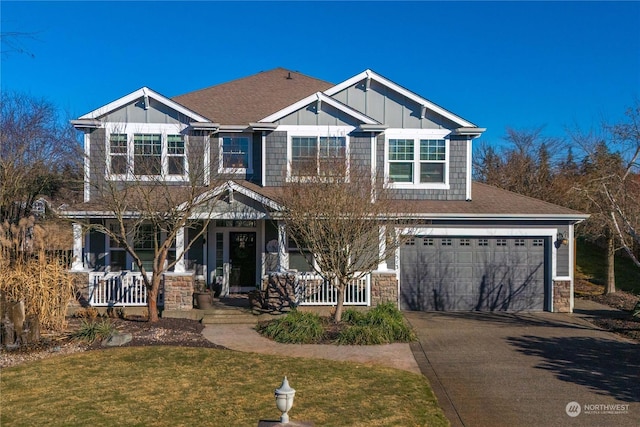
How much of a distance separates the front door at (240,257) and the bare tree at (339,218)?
3740 mm

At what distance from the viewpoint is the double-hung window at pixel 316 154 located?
490 inches

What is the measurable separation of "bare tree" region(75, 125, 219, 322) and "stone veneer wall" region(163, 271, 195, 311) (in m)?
0.41

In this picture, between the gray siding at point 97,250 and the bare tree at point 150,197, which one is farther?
the gray siding at point 97,250

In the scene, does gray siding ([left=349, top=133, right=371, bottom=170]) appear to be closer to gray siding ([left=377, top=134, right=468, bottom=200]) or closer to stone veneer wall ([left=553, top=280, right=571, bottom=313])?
gray siding ([left=377, top=134, right=468, bottom=200])

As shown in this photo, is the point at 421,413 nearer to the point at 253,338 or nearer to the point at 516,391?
the point at 516,391

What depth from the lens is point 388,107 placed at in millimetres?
15844

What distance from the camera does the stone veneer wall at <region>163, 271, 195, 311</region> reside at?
13531 mm

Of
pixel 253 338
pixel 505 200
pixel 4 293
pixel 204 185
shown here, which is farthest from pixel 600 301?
pixel 4 293

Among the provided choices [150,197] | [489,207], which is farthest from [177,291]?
[489,207]

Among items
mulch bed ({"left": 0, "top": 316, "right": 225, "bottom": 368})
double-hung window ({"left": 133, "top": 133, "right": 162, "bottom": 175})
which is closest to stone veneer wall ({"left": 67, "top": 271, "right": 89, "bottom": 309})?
mulch bed ({"left": 0, "top": 316, "right": 225, "bottom": 368})

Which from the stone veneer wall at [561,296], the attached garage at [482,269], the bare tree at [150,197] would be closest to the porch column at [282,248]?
the bare tree at [150,197]

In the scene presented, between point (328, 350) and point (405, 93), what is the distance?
8.72 meters

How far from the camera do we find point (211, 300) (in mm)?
13555

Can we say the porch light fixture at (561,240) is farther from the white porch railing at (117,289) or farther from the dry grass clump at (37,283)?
the dry grass clump at (37,283)
